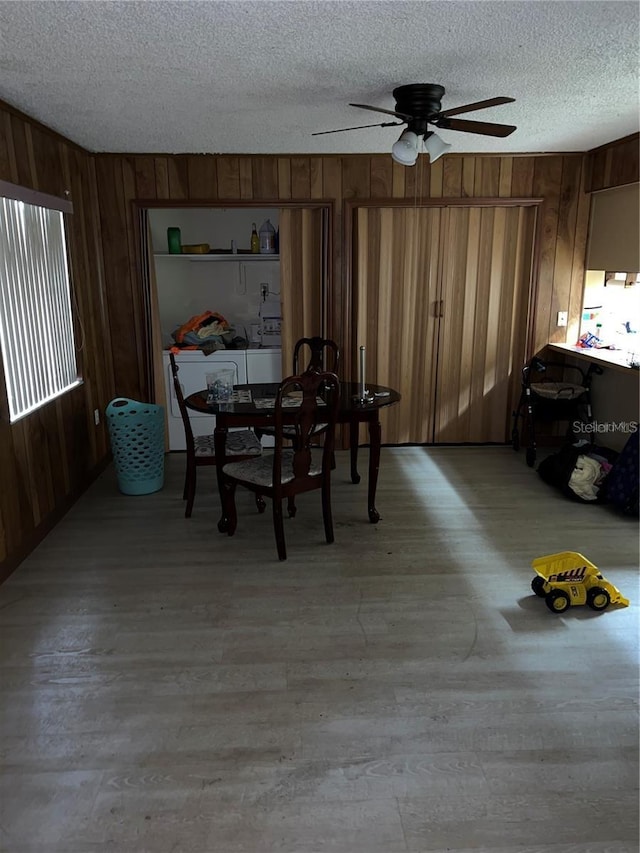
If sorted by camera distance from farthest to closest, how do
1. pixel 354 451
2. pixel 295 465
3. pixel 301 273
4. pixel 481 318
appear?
1. pixel 481 318
2. pixel 301 273
3. pixel 354 451
4. pixel 295 465

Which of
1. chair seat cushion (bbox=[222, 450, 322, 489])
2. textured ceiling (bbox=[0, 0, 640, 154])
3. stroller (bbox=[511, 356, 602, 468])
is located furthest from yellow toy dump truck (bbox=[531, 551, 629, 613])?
textured ceiling (bbox=[0, 0, 640, 154])

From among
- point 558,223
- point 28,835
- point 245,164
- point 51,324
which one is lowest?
point 28,835

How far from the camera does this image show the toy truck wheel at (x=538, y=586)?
108 inches

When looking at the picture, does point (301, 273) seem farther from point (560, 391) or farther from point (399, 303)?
point (560, 391)

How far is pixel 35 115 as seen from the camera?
3320mm

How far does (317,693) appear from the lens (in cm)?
219

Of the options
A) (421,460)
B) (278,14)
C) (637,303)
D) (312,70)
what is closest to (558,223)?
(637,303)

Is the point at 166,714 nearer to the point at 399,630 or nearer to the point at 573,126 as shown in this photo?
the point at 399,630

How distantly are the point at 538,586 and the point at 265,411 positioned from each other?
157 cm

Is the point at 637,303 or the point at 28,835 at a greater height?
the point at 637,303

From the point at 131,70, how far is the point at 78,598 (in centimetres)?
232

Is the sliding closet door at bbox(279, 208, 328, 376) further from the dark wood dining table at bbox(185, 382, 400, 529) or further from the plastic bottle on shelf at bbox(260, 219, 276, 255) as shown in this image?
the dark wood dining table at bbox(185, 382, 400, 529)

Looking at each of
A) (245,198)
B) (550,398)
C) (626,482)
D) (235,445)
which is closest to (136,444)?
(235,445)

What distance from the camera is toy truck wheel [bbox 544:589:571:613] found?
2.64 m
